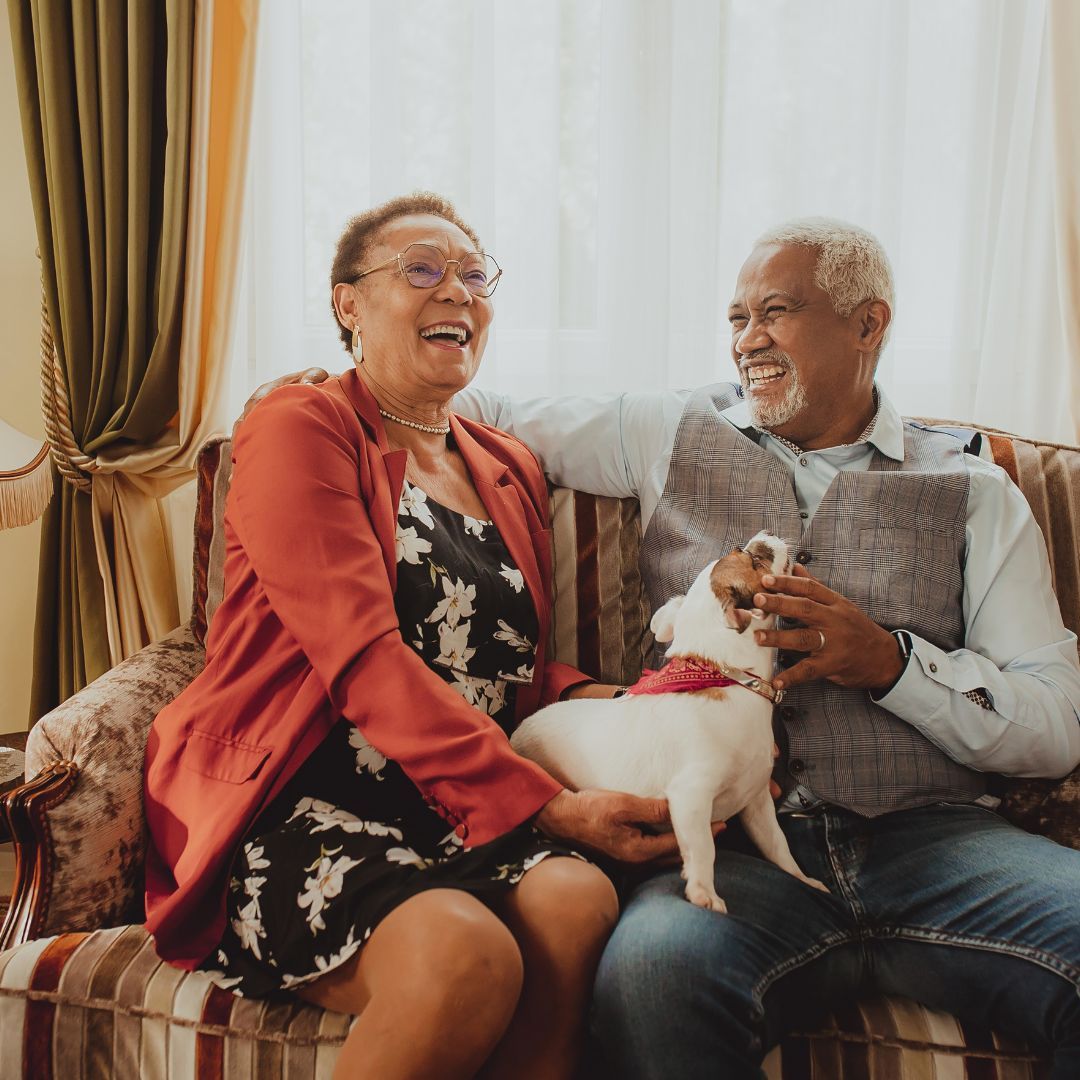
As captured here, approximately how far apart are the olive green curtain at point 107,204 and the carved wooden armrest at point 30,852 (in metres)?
1.14

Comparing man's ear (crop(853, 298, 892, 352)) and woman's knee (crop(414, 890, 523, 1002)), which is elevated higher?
man's ear (crop(853, 298, 892, 352))

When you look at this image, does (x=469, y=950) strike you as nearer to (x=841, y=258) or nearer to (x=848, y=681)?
(x=848, y=681)

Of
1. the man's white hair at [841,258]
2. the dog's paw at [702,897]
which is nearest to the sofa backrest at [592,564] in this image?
the man's white hair at [841,258]

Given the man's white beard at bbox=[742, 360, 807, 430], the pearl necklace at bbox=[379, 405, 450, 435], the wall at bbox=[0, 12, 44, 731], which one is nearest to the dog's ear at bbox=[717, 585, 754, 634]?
the man's white beard at bbox=[742, 360, 807, 430]

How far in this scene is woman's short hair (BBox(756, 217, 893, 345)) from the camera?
169cm

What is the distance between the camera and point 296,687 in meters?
1.36

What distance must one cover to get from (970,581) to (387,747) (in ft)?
3.36

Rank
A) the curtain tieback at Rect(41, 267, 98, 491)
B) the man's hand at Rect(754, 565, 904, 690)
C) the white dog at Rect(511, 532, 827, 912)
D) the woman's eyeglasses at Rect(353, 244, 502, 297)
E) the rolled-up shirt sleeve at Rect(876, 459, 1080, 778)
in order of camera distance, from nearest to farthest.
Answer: the white dog at Rect(511, 532, 827, 912) < the man's hand at Rect(754, 565, 904, 690) < the rolled-up shirt sleeve at Rect(876, 459, 1080, 778) < the woman's eyeglasses at Rect(353, 244, 502, 297) < the curtain tieback at Rect(41, 267, 98, 491)

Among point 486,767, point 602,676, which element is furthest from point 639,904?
point 602,676

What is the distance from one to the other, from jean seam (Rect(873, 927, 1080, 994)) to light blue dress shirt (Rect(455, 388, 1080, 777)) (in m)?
0.30

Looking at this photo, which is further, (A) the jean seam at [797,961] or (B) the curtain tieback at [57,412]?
(B) the curtain tieback at [57,412]

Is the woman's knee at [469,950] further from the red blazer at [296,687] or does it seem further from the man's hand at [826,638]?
the man's hand at [826,638]

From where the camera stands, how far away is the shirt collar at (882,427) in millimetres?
1672

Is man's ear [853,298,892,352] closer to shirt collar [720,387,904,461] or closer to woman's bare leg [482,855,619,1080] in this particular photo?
shirt collar [720,387,904,461]
